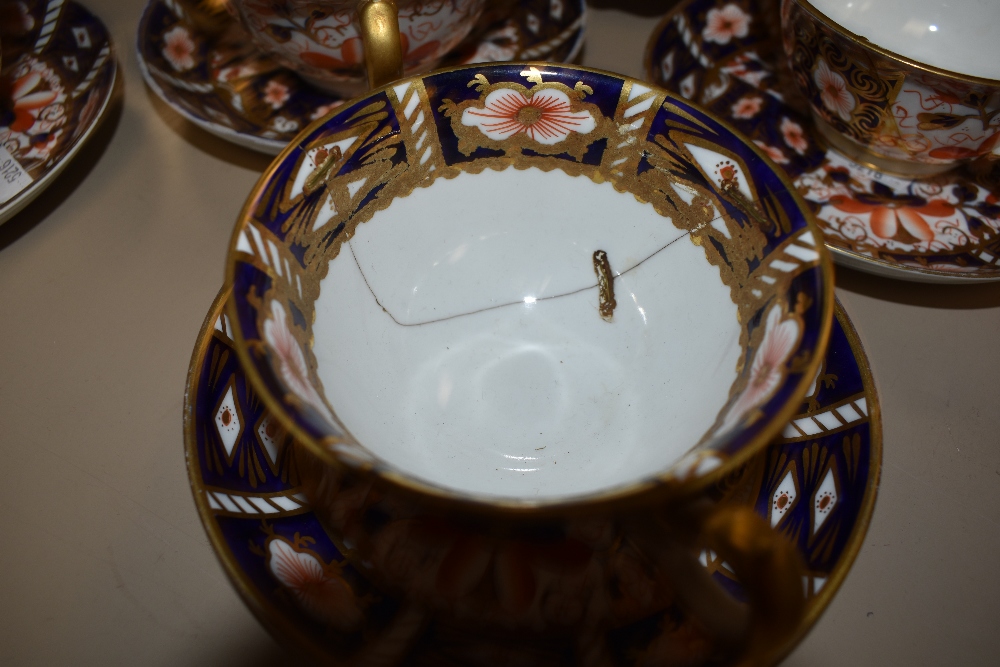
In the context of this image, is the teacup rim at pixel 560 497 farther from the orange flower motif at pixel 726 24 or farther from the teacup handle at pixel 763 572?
the orange flower motif at pixel 726 24

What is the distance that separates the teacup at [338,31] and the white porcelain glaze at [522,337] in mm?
182

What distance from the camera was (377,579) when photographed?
48 cm

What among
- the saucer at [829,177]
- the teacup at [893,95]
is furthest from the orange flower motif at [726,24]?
the teacup at [893,95]

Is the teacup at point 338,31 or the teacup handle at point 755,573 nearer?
the teacup handle at point 755,573

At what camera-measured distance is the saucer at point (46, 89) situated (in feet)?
2.31

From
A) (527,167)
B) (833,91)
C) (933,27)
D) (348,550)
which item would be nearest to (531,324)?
(527,167)

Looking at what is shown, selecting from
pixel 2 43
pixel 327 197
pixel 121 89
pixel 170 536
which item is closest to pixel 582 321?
pixel 327 197

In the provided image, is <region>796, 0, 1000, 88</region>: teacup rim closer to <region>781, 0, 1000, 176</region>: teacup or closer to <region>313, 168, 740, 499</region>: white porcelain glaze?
<region>781, 0, 1000, 176</region>: teacup

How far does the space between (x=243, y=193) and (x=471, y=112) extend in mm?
324

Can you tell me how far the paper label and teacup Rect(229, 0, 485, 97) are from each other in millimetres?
261

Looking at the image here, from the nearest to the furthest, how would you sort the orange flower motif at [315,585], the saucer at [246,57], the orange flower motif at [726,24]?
the orange flower motif at [315,585], the saucer at [246,57], the orange flower motif at [726,24]

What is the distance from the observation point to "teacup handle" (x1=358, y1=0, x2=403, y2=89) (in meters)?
0.58

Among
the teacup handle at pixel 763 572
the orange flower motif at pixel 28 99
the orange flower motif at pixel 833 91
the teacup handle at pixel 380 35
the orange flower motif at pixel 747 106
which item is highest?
the teacup handle at pixel 380 35

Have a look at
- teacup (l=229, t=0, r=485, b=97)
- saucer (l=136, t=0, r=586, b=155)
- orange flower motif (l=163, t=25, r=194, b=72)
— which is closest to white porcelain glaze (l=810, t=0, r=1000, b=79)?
saucer (l=136, t=0, r=586, b=155)
